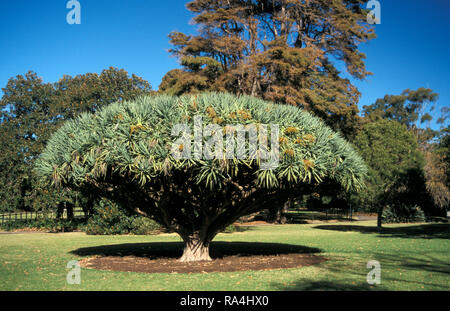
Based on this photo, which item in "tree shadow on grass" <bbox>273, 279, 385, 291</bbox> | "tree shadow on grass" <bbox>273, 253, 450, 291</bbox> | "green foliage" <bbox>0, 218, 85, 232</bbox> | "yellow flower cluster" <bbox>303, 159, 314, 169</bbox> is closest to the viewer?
"tree shadow on grass" <bbox>273, 279, 385, 291</bbox>

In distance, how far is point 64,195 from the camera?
1102 inches

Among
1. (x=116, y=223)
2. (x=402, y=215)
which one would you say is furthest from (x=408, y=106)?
(x=116, y=223)

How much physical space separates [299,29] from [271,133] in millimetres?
26491

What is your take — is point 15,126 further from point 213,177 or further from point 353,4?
point 353,4

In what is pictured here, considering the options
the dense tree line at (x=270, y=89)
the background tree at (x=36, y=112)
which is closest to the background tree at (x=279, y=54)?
the dense tree line at (x=270, y=89)

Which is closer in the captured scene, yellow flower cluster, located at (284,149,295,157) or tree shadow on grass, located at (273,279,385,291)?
tree shadow on grass, located at (273,279,385,291)

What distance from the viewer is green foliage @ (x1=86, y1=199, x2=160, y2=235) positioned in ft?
85.9

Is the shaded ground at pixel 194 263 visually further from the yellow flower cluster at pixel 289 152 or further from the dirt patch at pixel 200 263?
the yellow flower cluster at pixel 289 152

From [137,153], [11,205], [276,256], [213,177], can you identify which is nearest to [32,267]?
[137,153]

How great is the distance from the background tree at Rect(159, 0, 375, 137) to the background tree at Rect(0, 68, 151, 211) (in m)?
6.75

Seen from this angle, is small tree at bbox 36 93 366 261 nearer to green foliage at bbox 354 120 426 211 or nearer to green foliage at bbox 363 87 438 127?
green foliage at bbox 354 120 426 211

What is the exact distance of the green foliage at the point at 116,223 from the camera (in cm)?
2619

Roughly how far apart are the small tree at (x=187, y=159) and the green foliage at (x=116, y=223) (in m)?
13.7

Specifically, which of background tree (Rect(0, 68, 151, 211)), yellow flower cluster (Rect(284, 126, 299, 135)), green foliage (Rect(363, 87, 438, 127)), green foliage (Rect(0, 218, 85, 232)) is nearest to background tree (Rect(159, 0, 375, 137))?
background tree (Rect(0, 68, 151, 211))
